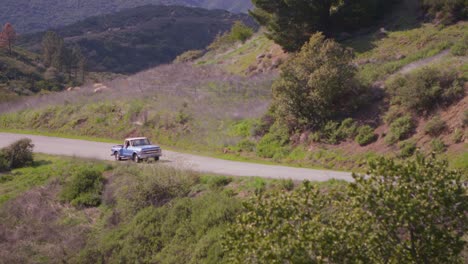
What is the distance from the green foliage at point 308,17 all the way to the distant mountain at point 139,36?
301ft

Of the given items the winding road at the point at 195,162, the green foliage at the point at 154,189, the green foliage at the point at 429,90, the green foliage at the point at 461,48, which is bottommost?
the green foliage at the point at 154,189

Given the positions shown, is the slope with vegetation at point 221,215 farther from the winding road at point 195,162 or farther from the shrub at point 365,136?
the shrub at point 365,136

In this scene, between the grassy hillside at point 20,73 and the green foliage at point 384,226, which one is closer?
the green foliage at point 384,226

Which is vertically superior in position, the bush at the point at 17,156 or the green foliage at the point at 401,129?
the green foliage at the point at 401,129

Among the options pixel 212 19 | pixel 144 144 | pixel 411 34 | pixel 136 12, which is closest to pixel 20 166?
pixel 144 144

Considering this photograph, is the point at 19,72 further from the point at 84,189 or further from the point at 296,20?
the point at 84,189

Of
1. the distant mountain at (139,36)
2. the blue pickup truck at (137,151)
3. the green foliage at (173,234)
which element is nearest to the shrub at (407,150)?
the green foliage at (173,234)

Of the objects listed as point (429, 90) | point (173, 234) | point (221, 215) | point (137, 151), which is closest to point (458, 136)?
point (429, 90)

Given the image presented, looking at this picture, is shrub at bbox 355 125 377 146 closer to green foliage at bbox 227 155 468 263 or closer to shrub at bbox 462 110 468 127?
shrub at bbox 462 110 468 127

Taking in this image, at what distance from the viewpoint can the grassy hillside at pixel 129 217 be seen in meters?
14.3

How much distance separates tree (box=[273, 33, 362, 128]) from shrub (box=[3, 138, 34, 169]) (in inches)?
549

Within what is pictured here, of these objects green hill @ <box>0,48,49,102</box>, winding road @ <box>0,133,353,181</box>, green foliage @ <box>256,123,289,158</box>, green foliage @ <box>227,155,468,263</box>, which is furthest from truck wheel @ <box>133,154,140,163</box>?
green hill @ <box>0,48,49,102</box>

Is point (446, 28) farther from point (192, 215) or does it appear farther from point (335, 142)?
point (192, 215)

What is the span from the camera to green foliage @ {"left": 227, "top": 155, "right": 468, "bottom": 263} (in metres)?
7.80
